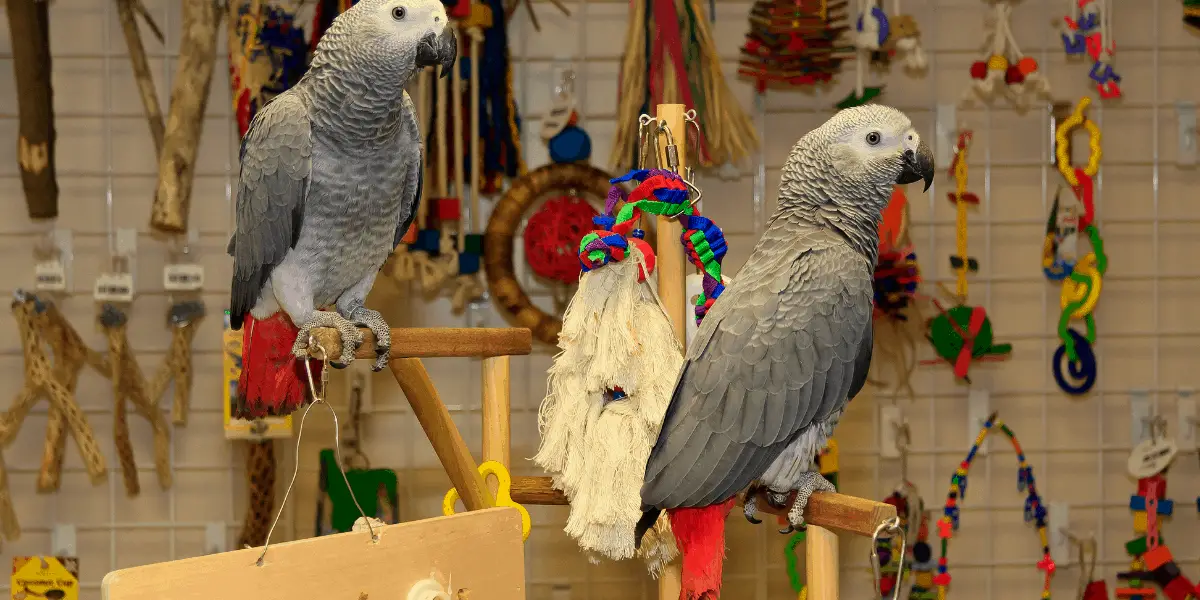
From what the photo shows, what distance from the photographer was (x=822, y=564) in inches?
53.3

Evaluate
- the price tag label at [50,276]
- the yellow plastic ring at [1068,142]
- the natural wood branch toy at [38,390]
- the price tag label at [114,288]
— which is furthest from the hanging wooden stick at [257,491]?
the yellow plastic ring at [1068,142]

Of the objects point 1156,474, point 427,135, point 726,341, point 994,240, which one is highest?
point 427,135

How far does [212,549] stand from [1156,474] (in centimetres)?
253

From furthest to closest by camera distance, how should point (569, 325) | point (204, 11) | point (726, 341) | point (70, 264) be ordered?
point (70, 264) < point (204, 11) < point (569, 325) < point (726, 341)

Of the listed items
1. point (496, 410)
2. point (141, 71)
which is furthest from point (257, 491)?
point (496, 410)

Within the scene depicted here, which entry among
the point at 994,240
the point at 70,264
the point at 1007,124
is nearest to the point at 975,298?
the point at 994,240

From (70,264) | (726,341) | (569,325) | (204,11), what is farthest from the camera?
(70,264)

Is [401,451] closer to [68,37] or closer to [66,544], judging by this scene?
[66,544]

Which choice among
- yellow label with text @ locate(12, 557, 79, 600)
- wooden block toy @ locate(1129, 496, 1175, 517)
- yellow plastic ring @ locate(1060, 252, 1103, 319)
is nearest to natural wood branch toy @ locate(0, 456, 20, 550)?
yellow label with text @ locate(12, 557, 79, 600)

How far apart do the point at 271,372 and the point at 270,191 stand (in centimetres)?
27

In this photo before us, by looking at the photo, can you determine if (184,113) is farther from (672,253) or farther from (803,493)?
(803,493)

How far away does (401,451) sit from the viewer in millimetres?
2793

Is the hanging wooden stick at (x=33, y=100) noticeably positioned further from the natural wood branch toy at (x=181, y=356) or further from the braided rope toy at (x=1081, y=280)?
the braided rope toy at (x=1081, y=280)

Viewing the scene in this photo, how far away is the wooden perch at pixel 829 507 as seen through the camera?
1.25 m
